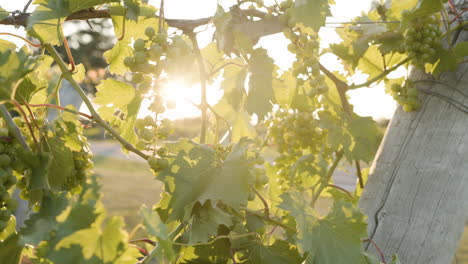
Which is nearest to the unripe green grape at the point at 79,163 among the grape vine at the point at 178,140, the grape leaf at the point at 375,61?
the grape vine at the point at 178,140

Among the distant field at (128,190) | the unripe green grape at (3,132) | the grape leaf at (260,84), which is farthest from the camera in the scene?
the distant field at (128,190)

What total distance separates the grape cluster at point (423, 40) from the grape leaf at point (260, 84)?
429mm

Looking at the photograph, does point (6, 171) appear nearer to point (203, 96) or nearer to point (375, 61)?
point (203, 96)

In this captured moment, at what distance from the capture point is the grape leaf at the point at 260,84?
44.2 inches

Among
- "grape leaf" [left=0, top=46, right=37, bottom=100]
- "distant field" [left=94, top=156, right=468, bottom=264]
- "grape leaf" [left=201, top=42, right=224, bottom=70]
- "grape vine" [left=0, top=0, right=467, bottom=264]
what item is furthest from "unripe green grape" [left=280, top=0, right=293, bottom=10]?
"distant field" [left=94, top=156, right=468, bottom=264]

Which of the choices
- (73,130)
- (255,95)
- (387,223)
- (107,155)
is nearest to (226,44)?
(255,95)

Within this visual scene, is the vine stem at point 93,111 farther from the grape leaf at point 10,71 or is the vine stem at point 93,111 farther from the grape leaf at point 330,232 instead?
the grape leaf at point 330,232

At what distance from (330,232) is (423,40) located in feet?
2.10

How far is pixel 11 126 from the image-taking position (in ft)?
2.66

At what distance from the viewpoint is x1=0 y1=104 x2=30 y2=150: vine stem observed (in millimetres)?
807

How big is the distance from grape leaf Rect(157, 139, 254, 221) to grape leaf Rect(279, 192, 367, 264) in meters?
0.11

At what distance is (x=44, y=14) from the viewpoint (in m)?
0.97

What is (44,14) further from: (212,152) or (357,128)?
(357,128)

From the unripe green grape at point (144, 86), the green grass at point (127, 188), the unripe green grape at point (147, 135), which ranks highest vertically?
the unripe green grape at point (144, 86)
